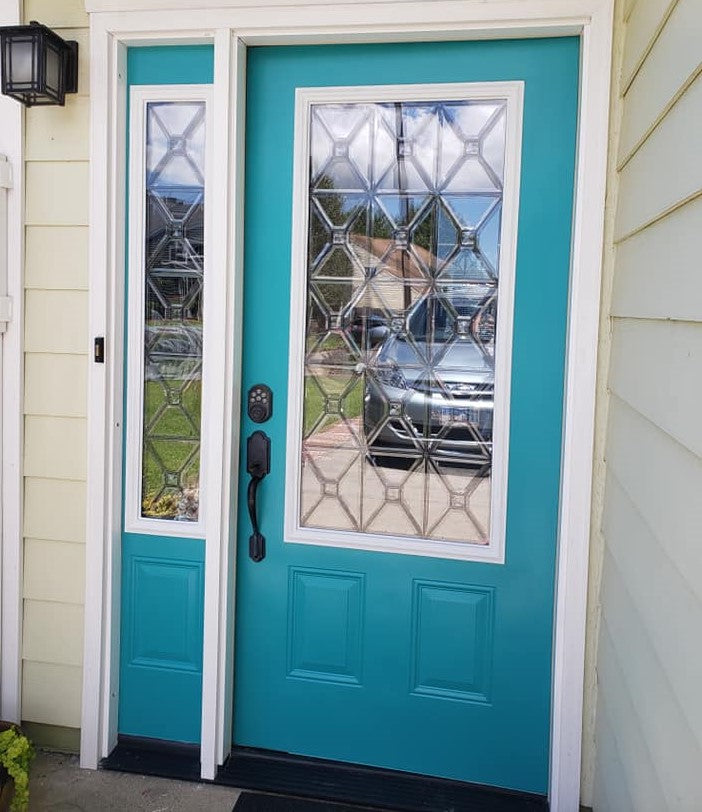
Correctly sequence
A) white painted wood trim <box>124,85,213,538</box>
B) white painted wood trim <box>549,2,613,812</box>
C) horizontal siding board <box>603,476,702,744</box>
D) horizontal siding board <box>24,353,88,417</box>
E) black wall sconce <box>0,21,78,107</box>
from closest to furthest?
horizontal siding board <box>603,476,702,744</box> < white painted wood trim <box>549,2,613,812</box> < black wall sconce <box>0,21,78,107</box> < white painted wood trim <box>124,85,213,538</box> < horizontal siding board <box>24,353,88,417</box>

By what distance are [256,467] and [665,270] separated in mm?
1307

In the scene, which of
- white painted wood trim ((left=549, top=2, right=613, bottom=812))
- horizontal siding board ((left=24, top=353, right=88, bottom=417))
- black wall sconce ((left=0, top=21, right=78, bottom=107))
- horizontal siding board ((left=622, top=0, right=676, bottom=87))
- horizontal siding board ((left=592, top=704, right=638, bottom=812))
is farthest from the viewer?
horizontal siding board ((left=24, top=353, right=88, bottom=417))

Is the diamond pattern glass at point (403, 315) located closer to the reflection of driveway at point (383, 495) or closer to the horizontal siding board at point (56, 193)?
the reflection of driveway at point (383, 495)

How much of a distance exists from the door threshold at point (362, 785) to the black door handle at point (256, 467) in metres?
0.65

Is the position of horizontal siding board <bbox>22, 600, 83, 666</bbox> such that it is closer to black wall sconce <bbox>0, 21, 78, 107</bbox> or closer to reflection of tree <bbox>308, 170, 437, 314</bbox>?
reflection of tree <bbox>308, 170, 437, 314</bbox>

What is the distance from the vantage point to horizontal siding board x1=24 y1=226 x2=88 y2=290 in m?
2.22

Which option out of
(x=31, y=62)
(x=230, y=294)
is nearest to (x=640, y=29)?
(x=230, y=294)

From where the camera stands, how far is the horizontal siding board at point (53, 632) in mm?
2311

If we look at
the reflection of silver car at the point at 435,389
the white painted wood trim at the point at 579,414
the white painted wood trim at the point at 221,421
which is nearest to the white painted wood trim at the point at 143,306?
the white painted wood trim at the point at 221,421

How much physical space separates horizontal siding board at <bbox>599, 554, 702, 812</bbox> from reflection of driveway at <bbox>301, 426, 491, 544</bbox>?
0.41 m

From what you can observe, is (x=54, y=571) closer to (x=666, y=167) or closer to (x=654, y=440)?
(x=654, y=440)

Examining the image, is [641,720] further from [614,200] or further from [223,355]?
[223,355]

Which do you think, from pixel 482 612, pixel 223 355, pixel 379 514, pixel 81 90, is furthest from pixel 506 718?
pixel 81 90

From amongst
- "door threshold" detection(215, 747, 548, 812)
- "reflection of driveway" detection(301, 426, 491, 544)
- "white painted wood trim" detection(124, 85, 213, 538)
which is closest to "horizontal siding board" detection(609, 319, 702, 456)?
"reflection of driveway" detection(301, 426, 491, 544)
